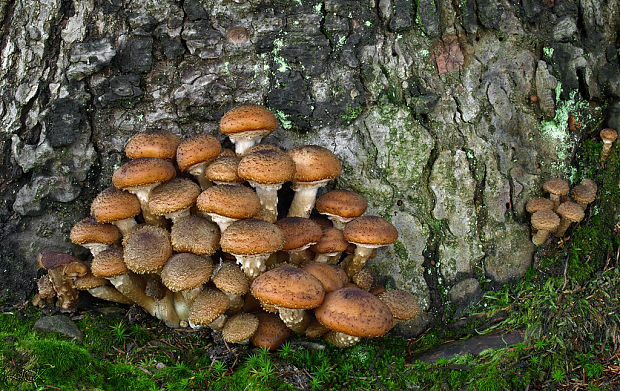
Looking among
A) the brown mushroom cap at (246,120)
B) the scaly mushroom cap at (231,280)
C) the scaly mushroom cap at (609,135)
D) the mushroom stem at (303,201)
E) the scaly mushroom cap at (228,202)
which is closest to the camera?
the scaly mushroom cap at (228,202)

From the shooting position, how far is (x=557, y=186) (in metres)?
4.89

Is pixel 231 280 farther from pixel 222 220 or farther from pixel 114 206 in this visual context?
pixel 114 206

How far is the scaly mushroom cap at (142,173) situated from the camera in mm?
4059

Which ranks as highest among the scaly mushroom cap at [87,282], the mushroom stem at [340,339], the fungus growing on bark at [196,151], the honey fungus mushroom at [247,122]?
the honey fungus mushroom at [247,122]

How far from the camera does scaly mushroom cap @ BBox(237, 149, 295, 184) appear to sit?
3.99 m

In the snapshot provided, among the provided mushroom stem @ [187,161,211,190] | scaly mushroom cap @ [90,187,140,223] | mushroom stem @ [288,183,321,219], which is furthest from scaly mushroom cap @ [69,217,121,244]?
mushroom stem @ [288,183,321,219]

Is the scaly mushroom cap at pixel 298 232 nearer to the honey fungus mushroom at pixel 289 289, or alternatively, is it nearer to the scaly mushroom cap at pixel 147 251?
the honey fungus mushroom at pixel 289 289

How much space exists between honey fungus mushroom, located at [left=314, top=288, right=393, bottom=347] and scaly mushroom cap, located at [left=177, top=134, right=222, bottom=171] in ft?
5.27

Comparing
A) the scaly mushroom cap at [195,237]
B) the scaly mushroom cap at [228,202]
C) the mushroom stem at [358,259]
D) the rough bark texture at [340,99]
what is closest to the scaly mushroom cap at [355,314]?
the mushroom stem at [358,259]

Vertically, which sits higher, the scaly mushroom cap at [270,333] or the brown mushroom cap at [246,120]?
the brown mushroom cap at [246,120]

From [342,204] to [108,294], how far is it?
7.97ft

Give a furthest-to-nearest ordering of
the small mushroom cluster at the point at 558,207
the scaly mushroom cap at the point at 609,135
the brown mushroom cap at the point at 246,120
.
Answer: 1. the scaly mushroom cap at the point at 609,135
2. the small mushroom cluster at the point at 558,207
3. the brown mushroom cap at the point at 246,120

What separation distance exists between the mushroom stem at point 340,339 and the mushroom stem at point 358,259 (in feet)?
2.01

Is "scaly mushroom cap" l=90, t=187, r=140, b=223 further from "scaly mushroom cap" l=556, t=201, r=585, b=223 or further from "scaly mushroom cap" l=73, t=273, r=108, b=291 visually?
"scaly mushroom cap" l=556, t=201, r=585, b=223
